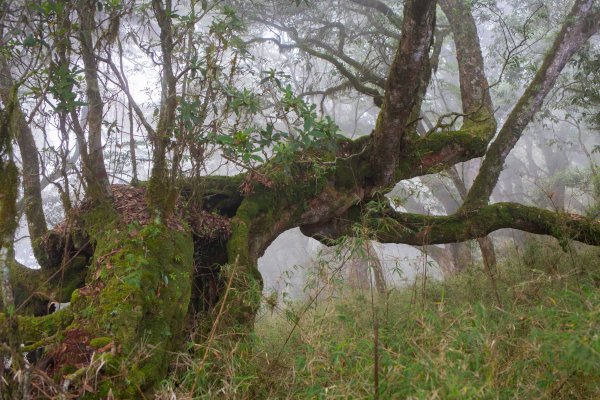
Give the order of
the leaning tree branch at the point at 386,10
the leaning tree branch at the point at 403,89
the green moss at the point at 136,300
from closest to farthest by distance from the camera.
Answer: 1. the green moss at the point at 136,300
2. the leaning tree branch at the point at 403,89
3. the leaning tree branch at the point at 386,10

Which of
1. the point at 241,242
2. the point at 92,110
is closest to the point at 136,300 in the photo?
the point at 241,242

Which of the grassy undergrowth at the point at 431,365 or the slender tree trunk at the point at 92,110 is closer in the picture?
the grassy undergrowth at the point at 431,365

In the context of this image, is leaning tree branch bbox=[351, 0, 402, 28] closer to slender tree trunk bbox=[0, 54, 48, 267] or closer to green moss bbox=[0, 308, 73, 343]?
slender tree trunk bbox=[0, 54, 48, 267]

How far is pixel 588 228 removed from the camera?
5.36 meters

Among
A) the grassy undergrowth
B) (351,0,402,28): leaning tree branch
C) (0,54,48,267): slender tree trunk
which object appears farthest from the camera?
(351,0,402,28): leaning tree branch

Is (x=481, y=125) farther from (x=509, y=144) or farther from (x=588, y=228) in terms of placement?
(x=588, y=228)

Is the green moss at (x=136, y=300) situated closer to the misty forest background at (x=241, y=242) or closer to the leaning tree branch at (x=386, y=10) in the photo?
the misty forest background at (x=241, y=242)

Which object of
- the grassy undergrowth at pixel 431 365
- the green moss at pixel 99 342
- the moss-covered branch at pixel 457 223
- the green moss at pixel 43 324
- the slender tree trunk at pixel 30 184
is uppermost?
the slender tree trunk at pixel 30 184

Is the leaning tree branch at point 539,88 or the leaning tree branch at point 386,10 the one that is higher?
the leaning tree branch at point 386,10

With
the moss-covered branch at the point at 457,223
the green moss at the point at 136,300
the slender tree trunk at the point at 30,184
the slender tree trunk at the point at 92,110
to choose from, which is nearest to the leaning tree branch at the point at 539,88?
the moss-covered branch at the point at 457,223

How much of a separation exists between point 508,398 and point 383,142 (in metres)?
3.51

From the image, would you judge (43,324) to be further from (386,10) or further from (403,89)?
(386,10)

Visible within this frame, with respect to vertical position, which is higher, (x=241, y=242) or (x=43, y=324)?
(x=241, y=242)

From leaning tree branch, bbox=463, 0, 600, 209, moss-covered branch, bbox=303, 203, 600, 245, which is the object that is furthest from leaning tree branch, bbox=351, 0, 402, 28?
moss-covered branch, bbox=303, 203, 600, 245
